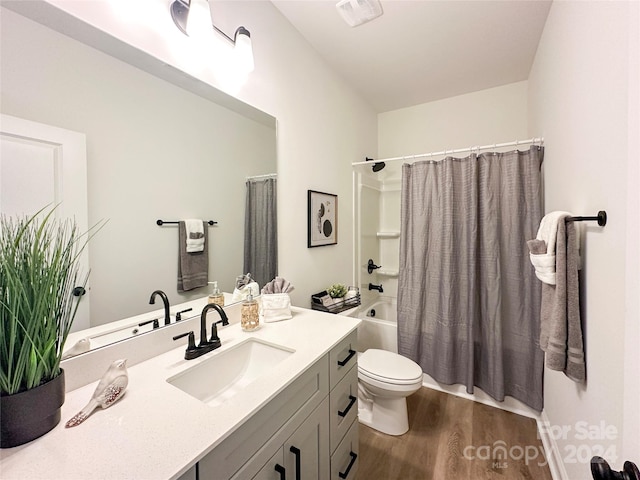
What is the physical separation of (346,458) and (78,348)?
1222 mm

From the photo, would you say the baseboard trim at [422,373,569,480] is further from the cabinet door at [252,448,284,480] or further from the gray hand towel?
the cabinet door at [252,448,284,480]

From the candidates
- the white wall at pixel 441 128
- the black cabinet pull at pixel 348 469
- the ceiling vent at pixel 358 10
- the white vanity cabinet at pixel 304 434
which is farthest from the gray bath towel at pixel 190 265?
the white wall at pixel 441 128

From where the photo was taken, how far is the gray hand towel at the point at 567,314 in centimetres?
104

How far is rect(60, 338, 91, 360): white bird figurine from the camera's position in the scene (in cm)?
81

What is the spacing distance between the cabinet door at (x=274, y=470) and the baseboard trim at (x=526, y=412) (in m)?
1.43

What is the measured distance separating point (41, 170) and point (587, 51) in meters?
1.92

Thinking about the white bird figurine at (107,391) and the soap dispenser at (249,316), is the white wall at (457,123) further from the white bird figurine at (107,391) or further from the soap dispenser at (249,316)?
the white bird figurine at (107,391)

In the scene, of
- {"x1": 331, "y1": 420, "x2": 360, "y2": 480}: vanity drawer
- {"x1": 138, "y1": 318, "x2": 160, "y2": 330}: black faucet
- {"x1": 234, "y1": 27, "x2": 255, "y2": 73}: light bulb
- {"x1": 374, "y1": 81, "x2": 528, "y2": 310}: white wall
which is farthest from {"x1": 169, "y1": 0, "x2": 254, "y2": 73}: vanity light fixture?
{"x1": 374, "y1": 81, "x2": 528, "y2": 310}: white wall

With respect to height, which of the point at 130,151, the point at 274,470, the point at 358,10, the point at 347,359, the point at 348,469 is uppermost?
the point at 358,10

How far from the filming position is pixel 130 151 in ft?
3.17

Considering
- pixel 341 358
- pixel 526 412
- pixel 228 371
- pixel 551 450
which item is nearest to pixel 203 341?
pixel 228 371

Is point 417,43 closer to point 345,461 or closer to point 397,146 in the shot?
point 397,146

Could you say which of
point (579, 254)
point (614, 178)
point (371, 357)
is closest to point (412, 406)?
point (371, 357)

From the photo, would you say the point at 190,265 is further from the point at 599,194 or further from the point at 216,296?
the point at 599,194
